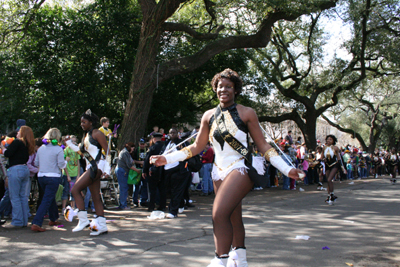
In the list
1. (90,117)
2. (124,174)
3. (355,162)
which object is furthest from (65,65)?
(355,162)

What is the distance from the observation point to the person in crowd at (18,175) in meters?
6.84

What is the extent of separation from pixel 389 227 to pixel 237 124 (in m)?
4.88

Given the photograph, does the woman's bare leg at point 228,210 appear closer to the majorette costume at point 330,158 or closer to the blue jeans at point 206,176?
the majorette costume at point 330,158

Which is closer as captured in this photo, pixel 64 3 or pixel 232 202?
pixel 232 202

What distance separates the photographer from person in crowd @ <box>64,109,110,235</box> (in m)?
6.05

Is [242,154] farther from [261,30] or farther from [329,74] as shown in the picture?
[329,74]

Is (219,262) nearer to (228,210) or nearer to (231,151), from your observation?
(228,210)

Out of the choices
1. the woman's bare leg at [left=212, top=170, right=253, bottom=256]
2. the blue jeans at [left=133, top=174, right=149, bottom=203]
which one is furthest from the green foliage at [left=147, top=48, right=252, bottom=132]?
the woman's bare leg at [left=212, top=170, right=253, bottom=256]

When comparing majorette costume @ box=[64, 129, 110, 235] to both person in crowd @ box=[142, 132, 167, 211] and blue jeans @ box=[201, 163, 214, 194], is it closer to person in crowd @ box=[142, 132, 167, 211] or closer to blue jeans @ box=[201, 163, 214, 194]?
person in crowd @ box=[142, 132, 167, 211]

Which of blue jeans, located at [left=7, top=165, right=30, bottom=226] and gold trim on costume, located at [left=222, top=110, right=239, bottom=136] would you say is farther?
blue jeans, located at [left=7, top=165, right=30, bottom=226]

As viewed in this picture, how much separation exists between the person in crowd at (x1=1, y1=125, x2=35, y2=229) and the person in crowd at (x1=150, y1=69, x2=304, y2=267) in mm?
4235

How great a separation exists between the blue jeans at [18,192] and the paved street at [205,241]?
0.24 m

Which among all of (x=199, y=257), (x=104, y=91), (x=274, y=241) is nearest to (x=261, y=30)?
(x=104, y=91)

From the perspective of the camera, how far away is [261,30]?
15289mm
